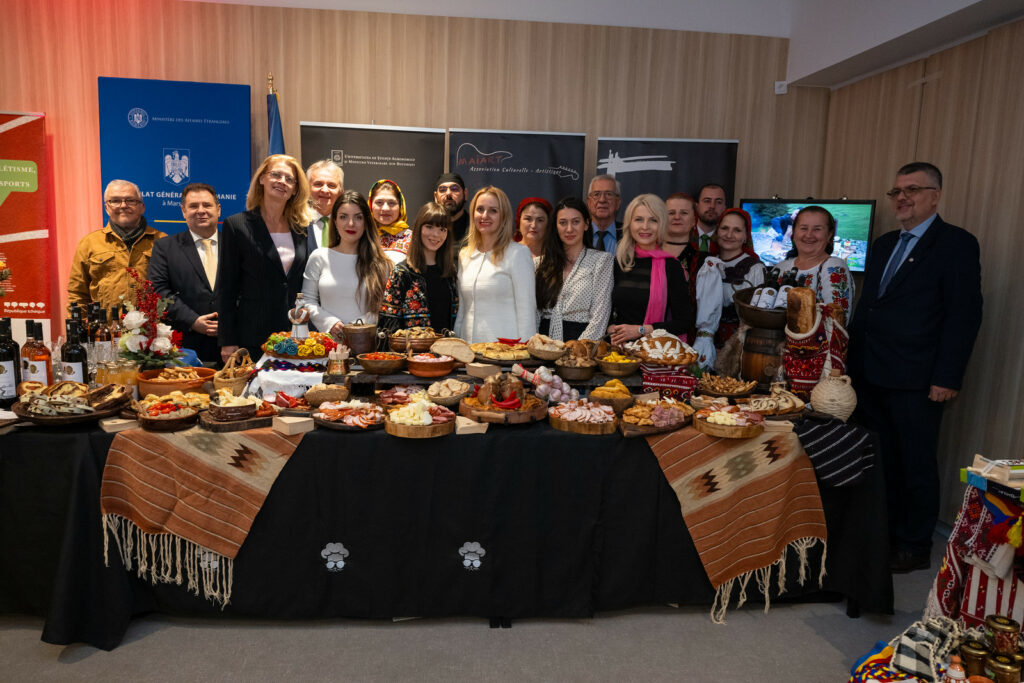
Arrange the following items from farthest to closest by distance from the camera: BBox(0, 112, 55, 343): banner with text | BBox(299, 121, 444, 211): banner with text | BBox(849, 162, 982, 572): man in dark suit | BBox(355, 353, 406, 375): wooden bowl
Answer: BBox(299, 121, 444, 211): banner with text
BBox(0, 112, 55, 343): banner with text
BBox(849, 162, 982, 572): man in dark suit
BBox(355, 353, 406, 375): wooden bowl

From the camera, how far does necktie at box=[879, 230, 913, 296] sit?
12.0 ft

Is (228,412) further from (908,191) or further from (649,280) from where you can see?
(908,191)

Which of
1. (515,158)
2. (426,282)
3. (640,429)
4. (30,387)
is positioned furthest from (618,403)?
(515,158)

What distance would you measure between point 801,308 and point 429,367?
69.8 inches

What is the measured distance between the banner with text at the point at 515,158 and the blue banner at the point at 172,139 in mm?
1789

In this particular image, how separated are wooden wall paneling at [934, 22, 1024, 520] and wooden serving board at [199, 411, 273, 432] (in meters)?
4.12

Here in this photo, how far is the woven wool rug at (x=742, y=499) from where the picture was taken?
2.71 metres

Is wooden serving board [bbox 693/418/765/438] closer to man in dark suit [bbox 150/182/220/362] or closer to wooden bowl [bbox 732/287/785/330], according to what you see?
wooden bowl [bbox 732/287/785/330]

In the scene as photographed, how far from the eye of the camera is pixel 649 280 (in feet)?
12.3

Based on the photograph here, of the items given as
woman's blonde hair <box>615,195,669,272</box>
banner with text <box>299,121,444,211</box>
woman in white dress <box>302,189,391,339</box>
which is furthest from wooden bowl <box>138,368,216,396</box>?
banner with text <box>299,121,444,211</box>

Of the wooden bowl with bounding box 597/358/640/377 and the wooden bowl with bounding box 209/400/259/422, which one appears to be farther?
the wooden bowl with bounding box 597/358/640/377

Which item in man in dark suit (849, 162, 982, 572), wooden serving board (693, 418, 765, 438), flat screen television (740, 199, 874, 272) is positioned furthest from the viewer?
flat screen television (740, 199, 874, 272)

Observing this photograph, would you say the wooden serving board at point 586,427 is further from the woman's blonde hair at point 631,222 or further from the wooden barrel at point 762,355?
the woman's blonde hair at point 631,222

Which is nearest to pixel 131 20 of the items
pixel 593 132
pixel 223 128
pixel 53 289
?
pixel 223 128
